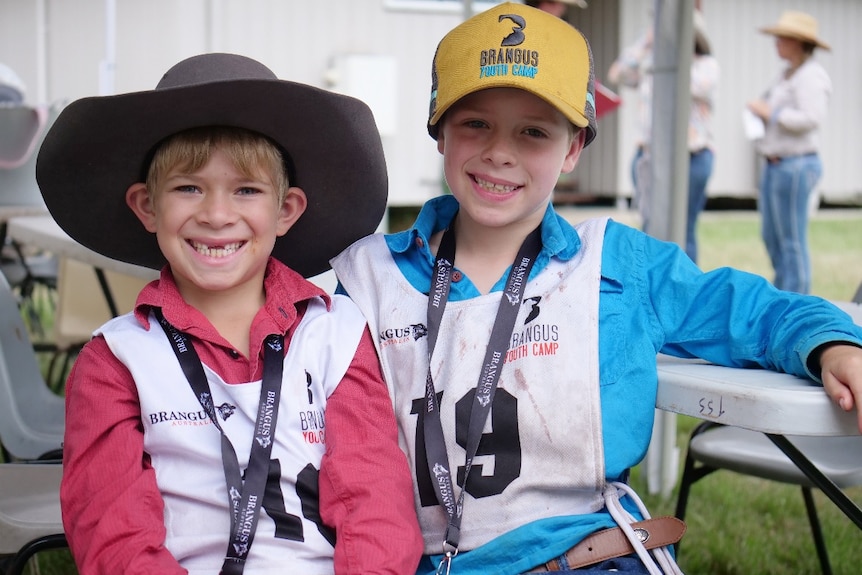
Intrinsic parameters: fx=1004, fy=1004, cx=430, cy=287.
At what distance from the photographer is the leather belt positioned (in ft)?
5.99

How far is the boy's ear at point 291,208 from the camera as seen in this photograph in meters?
2.08

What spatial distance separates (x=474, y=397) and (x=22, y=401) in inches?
68.5

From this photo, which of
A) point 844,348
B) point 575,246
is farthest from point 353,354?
point 844,348

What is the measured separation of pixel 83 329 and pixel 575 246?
3.96 metres

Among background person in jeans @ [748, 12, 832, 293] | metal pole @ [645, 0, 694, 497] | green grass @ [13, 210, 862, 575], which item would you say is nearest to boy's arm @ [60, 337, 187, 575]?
green grass @ [13, 210, 862, 575]

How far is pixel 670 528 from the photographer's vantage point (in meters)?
1.83

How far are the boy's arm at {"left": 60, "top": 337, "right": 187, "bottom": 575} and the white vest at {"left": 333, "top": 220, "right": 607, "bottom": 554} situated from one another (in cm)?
50

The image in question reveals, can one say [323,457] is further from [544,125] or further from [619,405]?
[544,125]

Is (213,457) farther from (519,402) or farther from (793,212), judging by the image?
(793,212)

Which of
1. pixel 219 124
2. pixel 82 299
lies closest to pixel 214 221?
pixel 219 124

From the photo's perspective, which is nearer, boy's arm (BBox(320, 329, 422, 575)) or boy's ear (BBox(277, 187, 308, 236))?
boy's arm (BBox(320, 329, 422, 575))

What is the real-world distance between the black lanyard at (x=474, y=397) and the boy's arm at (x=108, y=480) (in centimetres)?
48

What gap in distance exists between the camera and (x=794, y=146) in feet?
25.5

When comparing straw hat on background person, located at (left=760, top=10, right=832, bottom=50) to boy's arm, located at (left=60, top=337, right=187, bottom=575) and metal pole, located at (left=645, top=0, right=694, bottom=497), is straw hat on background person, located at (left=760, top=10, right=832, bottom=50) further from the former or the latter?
boy's arm, located at (left=60, top=337, right=187, bottom=575)
